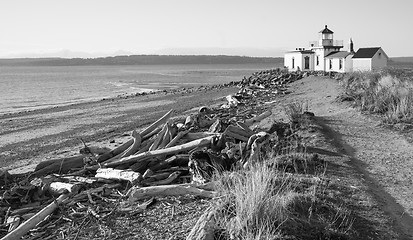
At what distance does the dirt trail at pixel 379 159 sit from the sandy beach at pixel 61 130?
22.5ft

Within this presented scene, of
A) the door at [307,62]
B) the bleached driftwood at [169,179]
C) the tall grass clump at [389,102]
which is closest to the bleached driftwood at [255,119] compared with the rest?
the tall grass clump at [389,102]

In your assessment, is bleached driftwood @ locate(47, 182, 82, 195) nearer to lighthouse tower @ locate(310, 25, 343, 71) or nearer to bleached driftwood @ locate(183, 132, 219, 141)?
bleached driftwood @ locate(183, 132, 219, 141)

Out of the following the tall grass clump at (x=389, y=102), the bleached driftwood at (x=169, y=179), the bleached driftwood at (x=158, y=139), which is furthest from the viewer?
the tall grass clump at (x=389, y=102)

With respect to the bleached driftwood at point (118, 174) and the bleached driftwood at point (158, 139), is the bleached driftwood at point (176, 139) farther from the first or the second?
the bleached driftwood at point (118, 174)

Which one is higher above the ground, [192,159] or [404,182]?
[192,159]

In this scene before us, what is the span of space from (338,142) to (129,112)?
1520 centimetres

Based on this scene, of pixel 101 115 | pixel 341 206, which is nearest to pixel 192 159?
pixel 341 206

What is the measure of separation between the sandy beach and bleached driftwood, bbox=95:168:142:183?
362 cm

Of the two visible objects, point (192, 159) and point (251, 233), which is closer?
point (251, 233)

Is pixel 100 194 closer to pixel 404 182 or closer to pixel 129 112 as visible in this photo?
pixel 404 182

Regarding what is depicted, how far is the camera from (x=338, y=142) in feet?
33.8

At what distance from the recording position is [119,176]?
7.51 m

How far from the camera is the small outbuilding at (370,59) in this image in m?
44.6

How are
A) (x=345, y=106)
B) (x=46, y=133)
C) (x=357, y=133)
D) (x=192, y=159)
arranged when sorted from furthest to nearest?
(x=46, y=133) < (x=345, y=106) < (x=357, y=133) < (x=192, y=159)
